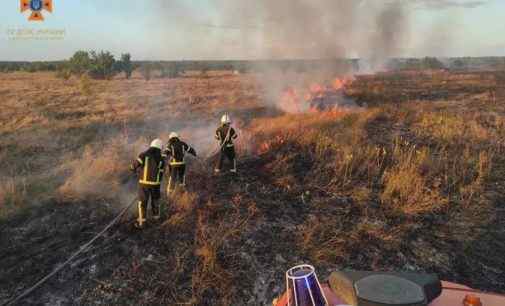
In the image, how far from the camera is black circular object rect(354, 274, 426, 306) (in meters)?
1.97

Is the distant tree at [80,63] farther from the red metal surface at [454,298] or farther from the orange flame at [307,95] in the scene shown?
the red metal surface at [454,298]

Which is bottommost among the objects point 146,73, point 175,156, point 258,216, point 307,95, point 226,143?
point 258,216

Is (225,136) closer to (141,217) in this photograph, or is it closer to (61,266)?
(141,217)

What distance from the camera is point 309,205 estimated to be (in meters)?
7.54

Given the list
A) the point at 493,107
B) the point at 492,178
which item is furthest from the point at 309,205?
the point at 493,107

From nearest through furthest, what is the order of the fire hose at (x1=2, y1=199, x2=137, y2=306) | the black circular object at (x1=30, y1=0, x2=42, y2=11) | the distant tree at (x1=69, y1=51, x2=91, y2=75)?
the fire hose at (x1=2, y1=199, x2=137, y2=306) → the black circular object at (x1=30, y1=0, x2=42, y2=11) → the distant tree at (x1=69, y1=51, x2=91, y2=75)

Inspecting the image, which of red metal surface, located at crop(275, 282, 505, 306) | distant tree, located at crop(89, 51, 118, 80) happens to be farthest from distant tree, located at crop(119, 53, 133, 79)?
red metal surface, located at crop(275, 282, 505, 306)

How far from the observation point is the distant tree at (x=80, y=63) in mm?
39719

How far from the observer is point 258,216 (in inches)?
277

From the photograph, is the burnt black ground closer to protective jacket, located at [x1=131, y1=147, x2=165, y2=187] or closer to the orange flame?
protective jacket, located at [x1=131, y1=147, x2=165, y2=187]

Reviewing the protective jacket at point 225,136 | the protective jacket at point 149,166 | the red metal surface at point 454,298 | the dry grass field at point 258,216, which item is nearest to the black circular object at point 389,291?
the red metal surface at point 454,298

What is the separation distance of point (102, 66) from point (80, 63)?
2.19 meters

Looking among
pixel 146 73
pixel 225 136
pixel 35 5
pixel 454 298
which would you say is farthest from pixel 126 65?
pixel 454 298

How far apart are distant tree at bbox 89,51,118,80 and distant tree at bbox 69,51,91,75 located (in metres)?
0.50
